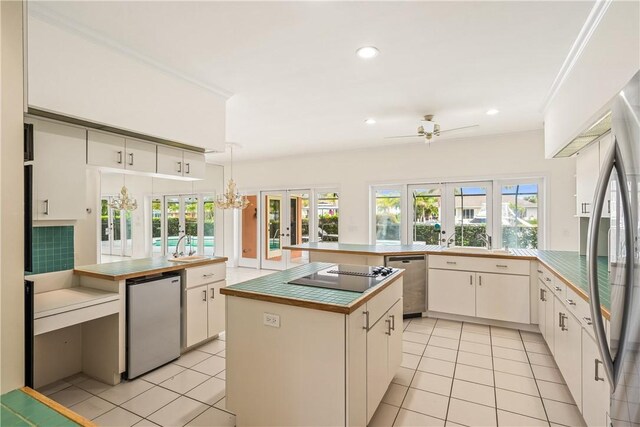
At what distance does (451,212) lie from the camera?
582 cm

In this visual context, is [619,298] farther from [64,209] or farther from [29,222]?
[64,209]

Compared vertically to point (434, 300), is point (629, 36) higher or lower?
higher

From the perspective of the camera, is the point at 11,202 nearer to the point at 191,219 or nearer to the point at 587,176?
the point at 587,176

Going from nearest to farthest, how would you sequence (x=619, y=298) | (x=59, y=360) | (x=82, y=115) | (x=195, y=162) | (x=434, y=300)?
(x=619, y=298)
(x=82, y=115)
(x=59, y=360)
(x=195, y=162)
(x=434, y=300)

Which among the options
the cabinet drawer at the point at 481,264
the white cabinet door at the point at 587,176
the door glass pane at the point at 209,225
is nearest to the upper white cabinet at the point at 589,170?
the white cabinet door at the point at 587,176

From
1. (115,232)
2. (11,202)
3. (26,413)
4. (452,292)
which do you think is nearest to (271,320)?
(26,413)

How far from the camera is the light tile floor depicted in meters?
2.17

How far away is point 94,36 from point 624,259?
10.7 feet

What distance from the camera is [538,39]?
2449mm

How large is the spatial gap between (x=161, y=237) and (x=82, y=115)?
296 centimetres

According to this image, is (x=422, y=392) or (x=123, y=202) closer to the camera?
(x=422, y=392)

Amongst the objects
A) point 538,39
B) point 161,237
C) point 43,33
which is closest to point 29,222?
point 43,33

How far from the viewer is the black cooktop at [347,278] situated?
6.89 feet

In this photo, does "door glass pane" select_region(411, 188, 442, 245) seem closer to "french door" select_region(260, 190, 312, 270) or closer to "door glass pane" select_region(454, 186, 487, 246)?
"door glass pane" select_region(454, 186, 487, 246)
